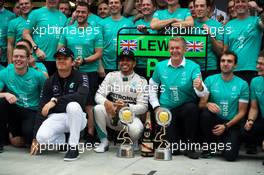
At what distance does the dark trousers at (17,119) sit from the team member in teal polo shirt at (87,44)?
87 centimetres

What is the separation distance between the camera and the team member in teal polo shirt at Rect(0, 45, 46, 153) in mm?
6996

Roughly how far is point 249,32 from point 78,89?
8.12 ft

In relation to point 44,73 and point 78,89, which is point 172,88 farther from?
point 44,73

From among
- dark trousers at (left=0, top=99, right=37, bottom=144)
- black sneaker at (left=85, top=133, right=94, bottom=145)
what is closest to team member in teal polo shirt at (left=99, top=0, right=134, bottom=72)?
black sneaker at (left=85, top=133, right=94, bottom=145)

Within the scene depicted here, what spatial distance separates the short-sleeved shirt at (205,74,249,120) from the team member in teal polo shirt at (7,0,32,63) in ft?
10.9

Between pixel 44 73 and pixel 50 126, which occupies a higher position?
pixel 44 73

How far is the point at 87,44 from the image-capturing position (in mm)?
7508

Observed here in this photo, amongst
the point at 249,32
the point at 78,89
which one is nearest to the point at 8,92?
the point at 78,89

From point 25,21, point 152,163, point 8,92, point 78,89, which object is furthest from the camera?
point 25,21

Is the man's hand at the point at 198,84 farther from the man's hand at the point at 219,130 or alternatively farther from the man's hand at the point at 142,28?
the man's hand at the point at 142,28

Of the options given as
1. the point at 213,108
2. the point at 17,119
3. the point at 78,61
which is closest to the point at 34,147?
the point at 17,119

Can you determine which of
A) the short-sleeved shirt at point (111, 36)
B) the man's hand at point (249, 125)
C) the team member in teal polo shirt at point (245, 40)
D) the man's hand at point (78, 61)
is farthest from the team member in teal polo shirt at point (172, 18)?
the man's hand at point (249, 125)

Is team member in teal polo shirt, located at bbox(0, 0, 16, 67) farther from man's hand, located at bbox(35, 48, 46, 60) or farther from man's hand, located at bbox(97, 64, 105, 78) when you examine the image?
man's hand, located at bbox(97, 64, 105, 78)

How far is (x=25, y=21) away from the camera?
27.0 ft
